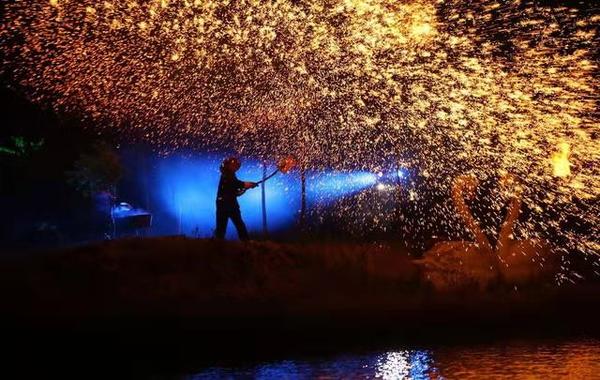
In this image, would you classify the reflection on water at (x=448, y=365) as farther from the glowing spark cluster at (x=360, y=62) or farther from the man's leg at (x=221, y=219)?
the man's leg at (x=221, y=219)

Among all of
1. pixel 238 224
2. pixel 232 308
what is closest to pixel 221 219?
pixel 238 224

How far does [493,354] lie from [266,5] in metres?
6.04

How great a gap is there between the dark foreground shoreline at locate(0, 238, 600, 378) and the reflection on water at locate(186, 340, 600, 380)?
33 centimetres

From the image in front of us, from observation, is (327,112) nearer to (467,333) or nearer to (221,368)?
(467,333)

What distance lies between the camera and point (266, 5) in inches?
407

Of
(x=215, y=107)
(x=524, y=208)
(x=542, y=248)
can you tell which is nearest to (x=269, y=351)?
(x=542, y=248)

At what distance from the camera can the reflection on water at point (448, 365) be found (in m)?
6.11

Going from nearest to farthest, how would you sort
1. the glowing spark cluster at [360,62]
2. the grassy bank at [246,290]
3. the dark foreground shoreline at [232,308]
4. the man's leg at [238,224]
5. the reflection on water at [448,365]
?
the reflection on water at [448,365]
the dark foreground shoreline at [232,308]
the grassy bank at [246,290]
the glowing spark cluster at [360,62]
the man's leg at [238,224]

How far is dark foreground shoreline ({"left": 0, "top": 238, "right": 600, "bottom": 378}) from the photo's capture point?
6730 millimetres

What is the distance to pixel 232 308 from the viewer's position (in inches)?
319

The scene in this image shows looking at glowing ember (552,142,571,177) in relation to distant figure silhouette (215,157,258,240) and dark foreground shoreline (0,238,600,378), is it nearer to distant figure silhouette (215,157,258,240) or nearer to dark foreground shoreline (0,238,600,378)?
dark foreground shoreline (0,238,600,378)

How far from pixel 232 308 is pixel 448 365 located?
271 centimetres

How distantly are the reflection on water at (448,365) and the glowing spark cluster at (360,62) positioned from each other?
496cm

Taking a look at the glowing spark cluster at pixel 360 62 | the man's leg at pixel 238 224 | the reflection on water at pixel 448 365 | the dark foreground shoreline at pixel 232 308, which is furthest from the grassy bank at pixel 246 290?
the glowing spark cluster at pixel 360 62
